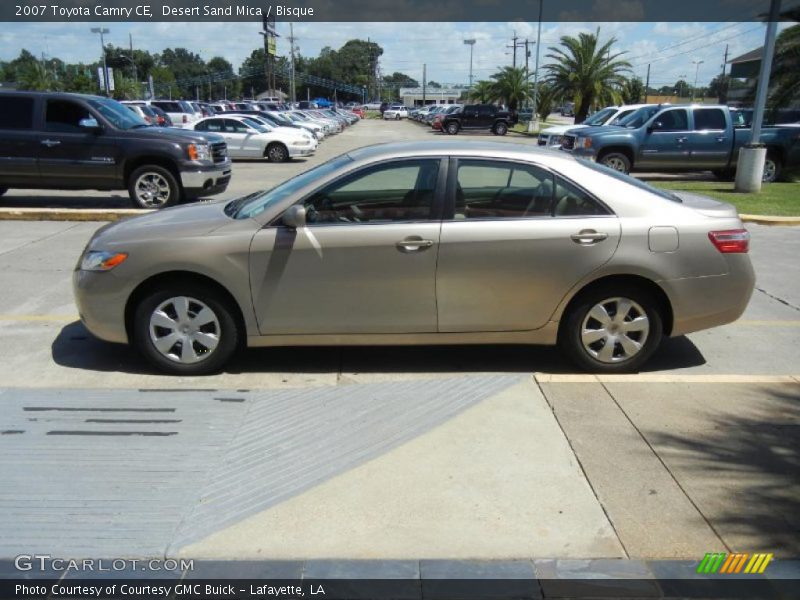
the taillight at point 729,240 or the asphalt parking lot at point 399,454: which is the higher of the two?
the taillight at point 729,240

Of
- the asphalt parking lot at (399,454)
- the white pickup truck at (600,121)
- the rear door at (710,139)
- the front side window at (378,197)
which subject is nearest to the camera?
the asphalt parking lot at (399,454)

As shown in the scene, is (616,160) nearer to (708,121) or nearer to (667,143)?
(667,143)

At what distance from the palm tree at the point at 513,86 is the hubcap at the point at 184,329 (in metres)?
59.2

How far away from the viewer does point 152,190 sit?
38.2ft

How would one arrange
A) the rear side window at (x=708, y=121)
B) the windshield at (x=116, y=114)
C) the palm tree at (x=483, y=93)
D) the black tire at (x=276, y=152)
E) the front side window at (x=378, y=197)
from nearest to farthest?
1. the front side window at (x=378, y=197)
2. the windshield at (x=116, y=114)
3. the rear side window at (x=708, y=121)
4. the black tire at (x=276, y=152)
5. the palm tree at (x=483, y=93)

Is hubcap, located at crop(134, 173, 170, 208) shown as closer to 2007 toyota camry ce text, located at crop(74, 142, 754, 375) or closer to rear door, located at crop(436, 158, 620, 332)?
2007 toyota camry ce text, located at crop(74, 142, 754, 375)

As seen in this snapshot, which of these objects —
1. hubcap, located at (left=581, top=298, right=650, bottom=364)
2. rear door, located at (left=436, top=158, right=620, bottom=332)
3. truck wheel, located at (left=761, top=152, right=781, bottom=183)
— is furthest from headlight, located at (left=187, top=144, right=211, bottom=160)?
truck wheel, located at (left=761, top=152, right=781, bottom=183)

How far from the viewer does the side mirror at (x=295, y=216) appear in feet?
15.1

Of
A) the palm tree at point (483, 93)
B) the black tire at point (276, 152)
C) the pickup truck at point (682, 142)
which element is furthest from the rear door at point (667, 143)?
the palm tree at point (483, 93)

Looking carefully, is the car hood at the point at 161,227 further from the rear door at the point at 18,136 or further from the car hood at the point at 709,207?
the rear door at the point at 18,136

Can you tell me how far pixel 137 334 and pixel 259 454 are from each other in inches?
62.7

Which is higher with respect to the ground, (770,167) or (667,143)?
(667,143)

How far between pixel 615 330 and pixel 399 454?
1977 mm

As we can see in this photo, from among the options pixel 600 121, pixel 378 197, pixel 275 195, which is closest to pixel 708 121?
pixel 600 121
